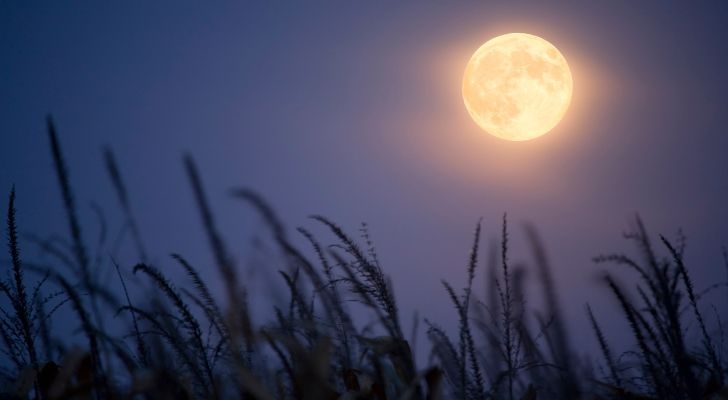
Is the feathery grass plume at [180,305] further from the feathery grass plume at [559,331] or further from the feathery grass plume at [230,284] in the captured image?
the feathery grass plume at [559,331]

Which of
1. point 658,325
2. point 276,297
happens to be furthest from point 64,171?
point 658,325

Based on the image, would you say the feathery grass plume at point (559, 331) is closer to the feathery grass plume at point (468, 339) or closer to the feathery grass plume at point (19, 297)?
the feathery grass plume at point (468, 339)

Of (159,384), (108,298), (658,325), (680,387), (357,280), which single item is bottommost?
(680,387)

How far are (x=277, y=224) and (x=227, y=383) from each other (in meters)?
0.76

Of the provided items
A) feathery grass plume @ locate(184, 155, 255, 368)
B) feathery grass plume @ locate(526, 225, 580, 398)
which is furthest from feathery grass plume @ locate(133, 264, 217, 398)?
feathery grass plume @ locate(526, 225, 580, 398)

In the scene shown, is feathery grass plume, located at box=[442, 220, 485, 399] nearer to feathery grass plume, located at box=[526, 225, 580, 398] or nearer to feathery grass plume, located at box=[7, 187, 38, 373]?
feathery grass plume, located at box=[526, 225, 580, 398]

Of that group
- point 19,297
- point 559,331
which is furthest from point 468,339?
point 19,297

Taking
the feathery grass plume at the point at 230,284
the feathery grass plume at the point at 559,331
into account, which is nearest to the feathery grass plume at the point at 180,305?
the feathery grass plume at the point at 230,284

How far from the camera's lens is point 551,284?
226 centimetres

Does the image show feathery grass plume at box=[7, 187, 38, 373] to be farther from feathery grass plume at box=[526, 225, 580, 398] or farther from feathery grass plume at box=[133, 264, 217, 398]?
feathery grass plume at box=[526, 225, 580, 398]

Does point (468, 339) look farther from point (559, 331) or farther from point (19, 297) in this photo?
point (19, 297)

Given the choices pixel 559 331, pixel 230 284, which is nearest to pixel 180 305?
pixel 230 284

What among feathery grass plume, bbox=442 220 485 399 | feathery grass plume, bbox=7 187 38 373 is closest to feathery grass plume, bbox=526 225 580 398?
feathery grass plume, bbox=442 220 485 399

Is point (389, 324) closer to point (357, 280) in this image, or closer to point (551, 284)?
point (357, 280)
